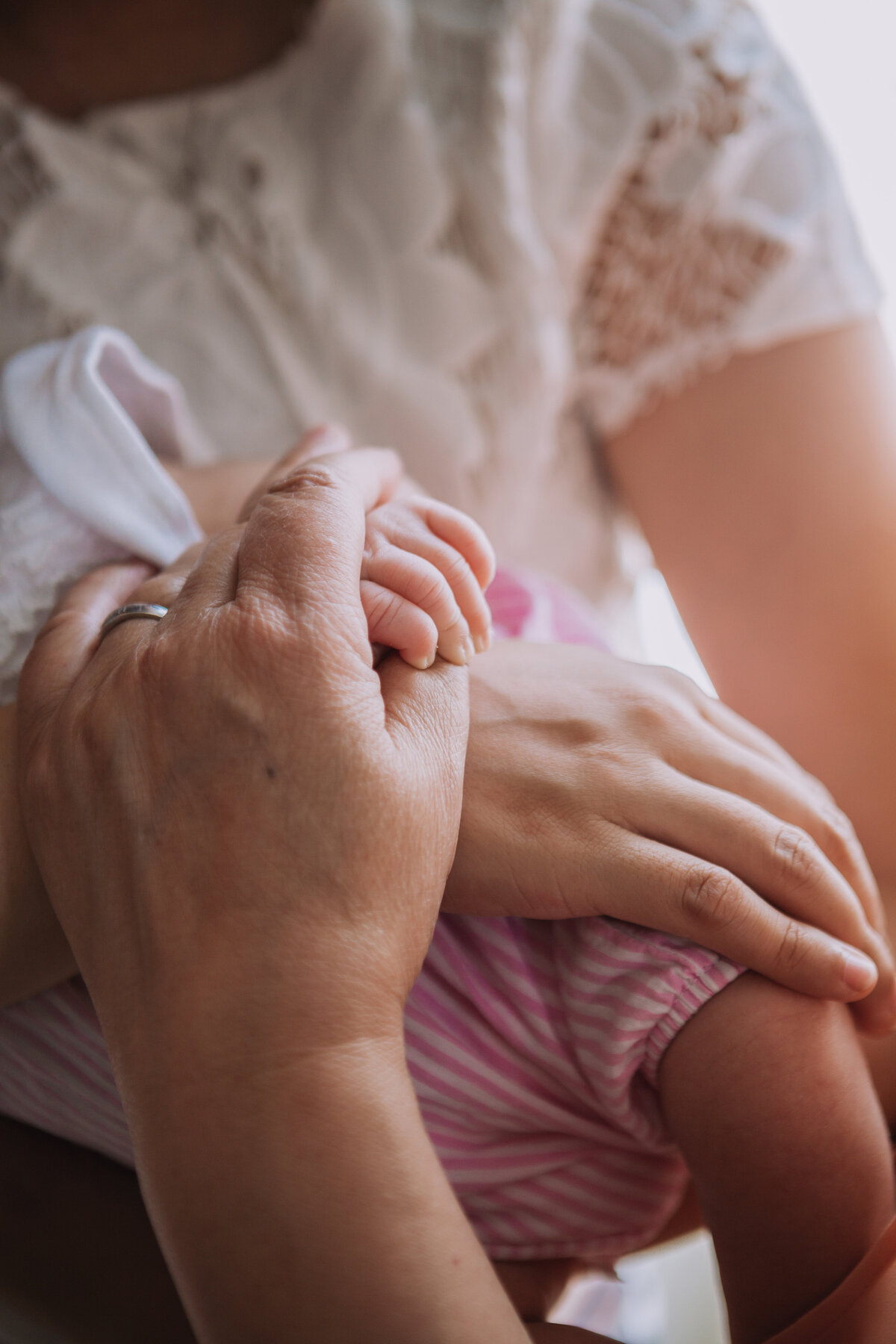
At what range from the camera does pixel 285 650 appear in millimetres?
421

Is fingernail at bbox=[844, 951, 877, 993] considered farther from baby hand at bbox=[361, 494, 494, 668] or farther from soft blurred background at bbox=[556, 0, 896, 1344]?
soft blurred background at bbox=[556, 0, 896, 1344]

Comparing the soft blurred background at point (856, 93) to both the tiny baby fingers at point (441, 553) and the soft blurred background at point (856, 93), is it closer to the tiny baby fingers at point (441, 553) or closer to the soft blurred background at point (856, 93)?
the soft blurred background at point (856, 93)

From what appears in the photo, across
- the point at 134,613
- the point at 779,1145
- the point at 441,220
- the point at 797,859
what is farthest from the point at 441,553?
the point at 441,220

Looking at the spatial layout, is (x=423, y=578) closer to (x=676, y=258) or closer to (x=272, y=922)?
(x=272, y=922)

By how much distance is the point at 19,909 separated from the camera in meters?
0.50

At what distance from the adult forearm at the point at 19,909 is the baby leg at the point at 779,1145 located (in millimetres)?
400

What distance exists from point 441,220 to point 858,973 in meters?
0.88

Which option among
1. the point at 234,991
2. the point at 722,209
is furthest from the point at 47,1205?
the point at 722,209

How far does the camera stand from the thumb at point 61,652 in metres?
0.50

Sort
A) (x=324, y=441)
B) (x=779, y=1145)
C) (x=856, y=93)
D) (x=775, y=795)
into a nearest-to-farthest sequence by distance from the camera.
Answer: (x=779, y=1145)
(x=775, y=795)
(x=324, y=441)
(x=856, y=93)

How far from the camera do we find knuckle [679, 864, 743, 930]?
483mm

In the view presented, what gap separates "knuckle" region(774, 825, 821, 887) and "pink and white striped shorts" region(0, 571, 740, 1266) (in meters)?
0.07

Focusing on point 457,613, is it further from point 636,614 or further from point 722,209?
point 636,614

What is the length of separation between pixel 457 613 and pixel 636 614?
3.03 feet
